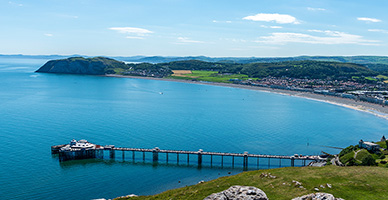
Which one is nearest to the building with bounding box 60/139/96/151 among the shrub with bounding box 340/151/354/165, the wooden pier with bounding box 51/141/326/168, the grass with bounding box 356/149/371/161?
the wooden pier with bounding box 51/141/326/168

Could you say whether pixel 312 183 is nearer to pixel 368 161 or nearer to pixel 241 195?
pixel 368 161

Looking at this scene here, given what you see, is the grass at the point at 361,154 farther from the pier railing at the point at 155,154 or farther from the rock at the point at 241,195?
the rock at the point at 241,195

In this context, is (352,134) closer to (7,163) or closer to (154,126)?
(154,126)

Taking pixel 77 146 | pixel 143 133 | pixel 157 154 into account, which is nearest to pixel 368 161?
pixel 157 154

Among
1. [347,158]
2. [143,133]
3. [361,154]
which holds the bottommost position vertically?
[143,133]

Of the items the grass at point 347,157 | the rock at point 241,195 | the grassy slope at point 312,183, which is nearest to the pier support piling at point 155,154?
the grassy slope at point 312,183

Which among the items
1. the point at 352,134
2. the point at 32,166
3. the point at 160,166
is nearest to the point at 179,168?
the point at 160,166
